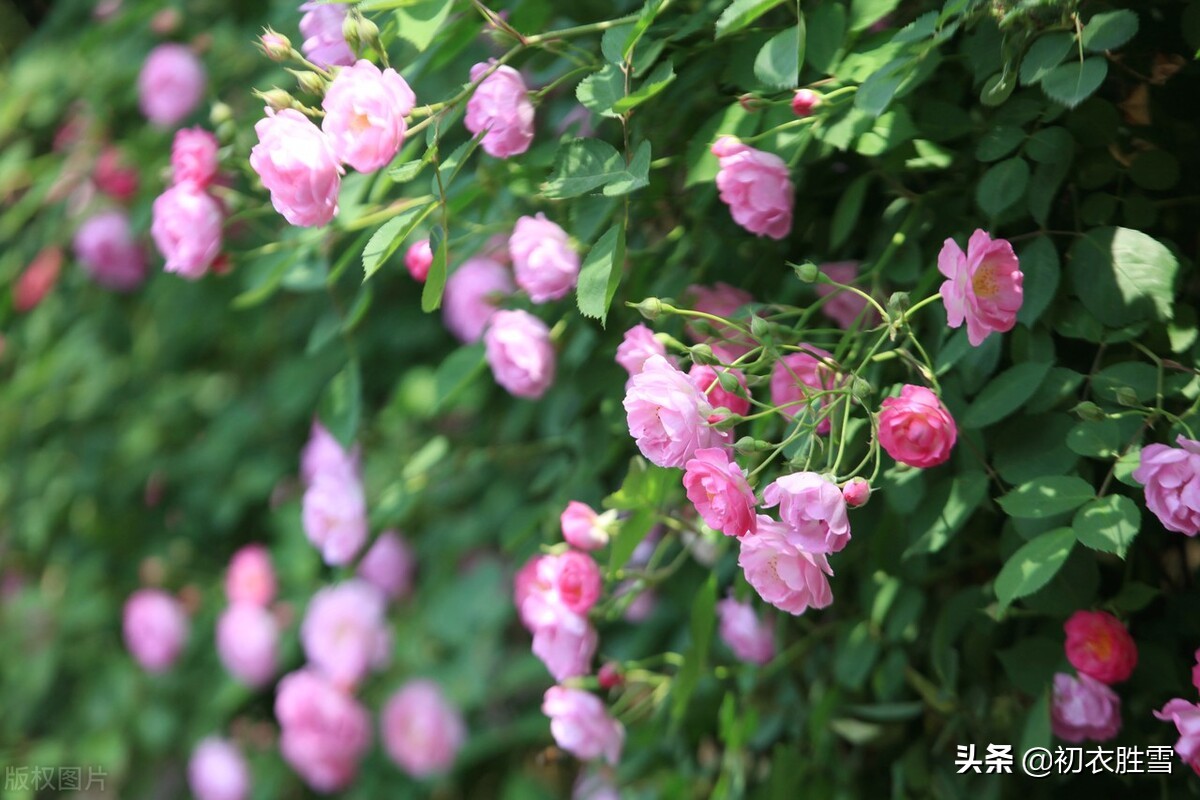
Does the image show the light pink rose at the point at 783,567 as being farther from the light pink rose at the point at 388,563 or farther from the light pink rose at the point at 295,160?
the light pink rose at the point at 388,563

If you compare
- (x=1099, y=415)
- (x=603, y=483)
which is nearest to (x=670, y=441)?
(x=1099, y=415)

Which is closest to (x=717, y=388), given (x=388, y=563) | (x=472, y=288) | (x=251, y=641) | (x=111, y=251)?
(x=472, y=288)

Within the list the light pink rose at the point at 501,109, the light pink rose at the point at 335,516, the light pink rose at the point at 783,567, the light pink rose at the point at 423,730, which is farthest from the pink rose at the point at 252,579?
the light pink rose at the point at 783,567

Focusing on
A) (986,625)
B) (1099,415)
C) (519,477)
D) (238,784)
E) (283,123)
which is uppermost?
(283,123)

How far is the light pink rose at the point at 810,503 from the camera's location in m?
0.62

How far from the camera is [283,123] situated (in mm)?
713

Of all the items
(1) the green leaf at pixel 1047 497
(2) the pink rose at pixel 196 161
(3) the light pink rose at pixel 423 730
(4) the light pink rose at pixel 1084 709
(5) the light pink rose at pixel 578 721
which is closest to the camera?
(1) the green leaf at pixel 1047 497

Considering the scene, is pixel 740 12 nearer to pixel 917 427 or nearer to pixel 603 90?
pixel 603 90

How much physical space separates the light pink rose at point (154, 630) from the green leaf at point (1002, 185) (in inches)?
55.0

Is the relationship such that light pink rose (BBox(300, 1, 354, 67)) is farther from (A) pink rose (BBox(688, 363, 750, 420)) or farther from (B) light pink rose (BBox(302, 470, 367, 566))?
(B) light pink rose (BBox(302, 470, 367, 566))

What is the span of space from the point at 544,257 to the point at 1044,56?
38 cm

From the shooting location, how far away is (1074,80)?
695 millimetres

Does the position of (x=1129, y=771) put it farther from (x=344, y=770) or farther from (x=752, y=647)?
(x=344, y=770)

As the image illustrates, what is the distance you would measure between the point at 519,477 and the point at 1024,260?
30.0 inches
